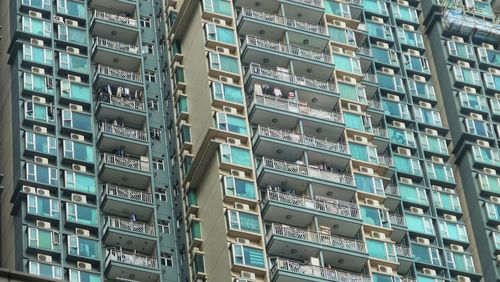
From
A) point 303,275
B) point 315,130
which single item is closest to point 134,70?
point 315,130

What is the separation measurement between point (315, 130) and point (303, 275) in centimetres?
1236

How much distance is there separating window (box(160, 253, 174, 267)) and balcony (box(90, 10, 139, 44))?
17075 mm

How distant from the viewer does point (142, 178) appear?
79750 millimetres

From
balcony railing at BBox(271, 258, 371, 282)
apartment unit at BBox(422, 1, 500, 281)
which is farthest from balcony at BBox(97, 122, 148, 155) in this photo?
apartment unit at BBox(422, 1, 500, 281)

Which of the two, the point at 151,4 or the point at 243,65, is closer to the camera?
the point at 243,65

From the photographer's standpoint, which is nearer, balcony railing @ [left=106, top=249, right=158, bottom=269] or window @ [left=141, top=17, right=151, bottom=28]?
balcony railing @ [left=106, top=249, right=158, bottom=269]

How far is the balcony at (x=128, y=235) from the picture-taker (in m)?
75.8

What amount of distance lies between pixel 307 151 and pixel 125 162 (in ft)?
36.0

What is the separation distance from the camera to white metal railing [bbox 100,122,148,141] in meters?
80.9

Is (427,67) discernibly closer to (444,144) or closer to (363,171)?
(444,144)

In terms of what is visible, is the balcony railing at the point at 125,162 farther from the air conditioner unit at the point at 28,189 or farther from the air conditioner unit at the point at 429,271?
the air conditioner unit at the point at 429,271

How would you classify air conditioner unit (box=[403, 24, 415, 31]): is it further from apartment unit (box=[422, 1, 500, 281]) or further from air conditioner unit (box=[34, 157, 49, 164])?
air conditioner unit (box=[34, 157, 49, 164])

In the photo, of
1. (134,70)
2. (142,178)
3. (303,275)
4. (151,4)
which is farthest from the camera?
(151,4)

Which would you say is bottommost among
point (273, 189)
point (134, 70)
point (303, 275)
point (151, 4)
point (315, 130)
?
point (303, 275)
